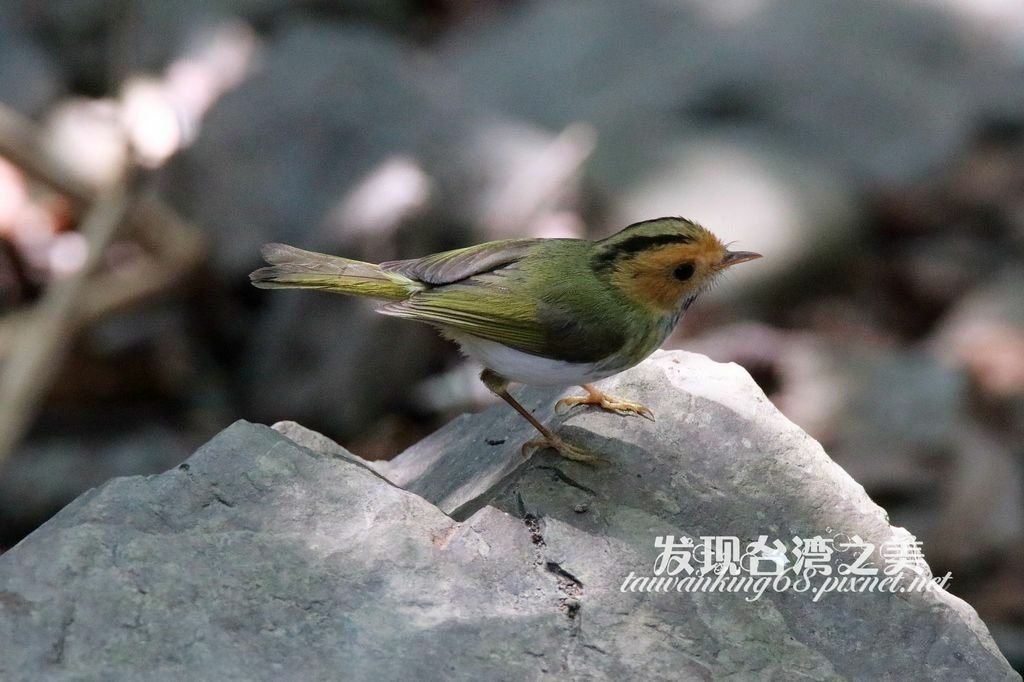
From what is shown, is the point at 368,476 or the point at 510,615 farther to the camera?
the point at 368,476

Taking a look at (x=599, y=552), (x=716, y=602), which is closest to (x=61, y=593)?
(x=599, y=552)

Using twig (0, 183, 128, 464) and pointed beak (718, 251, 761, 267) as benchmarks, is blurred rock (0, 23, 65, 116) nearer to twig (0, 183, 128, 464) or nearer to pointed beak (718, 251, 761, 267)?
twig (0, 183, 128, 464)

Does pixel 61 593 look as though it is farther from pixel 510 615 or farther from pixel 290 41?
pixel 290 41

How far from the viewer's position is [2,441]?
23.0 feet

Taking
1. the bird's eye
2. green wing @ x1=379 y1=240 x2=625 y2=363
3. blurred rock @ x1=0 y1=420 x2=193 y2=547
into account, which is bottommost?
blurred rock @ x1=0 y1=420 x2=193 y2=547

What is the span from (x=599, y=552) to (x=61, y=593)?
1621 millimetres

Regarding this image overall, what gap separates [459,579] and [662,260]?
5.10ft

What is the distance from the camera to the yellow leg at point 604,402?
15.4 feet

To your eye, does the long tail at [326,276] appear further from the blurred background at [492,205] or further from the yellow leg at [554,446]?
the blurred background at [492,205]

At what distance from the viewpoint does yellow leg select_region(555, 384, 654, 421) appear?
185 inches

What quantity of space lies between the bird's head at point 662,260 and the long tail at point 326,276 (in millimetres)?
775

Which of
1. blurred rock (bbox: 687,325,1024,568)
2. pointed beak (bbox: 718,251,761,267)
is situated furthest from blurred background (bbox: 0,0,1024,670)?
pointed beak (bbox: 718,251,761,267)

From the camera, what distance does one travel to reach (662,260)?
4.58m

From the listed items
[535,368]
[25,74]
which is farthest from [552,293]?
[25,74]
